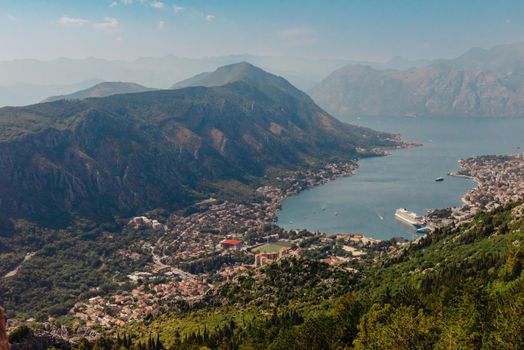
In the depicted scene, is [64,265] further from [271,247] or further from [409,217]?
[409,217]

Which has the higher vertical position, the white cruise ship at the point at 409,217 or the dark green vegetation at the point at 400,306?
the dark green vegetation at the point at 400,306

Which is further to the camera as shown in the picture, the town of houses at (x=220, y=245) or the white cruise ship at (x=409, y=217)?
the white cruise ship at (x=409, y=217)

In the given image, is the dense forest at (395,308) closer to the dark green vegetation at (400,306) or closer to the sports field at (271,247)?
the dark green vegetation at (400,306)

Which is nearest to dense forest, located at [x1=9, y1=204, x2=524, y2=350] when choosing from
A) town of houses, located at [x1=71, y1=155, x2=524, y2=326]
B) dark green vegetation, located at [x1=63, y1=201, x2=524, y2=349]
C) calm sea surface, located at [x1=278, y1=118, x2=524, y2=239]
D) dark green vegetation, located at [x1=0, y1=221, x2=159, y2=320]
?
dark green vegetation, located at [x1=63, y1=201, x2=524, y2=349]

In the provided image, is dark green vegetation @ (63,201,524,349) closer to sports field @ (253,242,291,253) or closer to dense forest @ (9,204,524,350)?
dense forest @ (9,204,524,350)

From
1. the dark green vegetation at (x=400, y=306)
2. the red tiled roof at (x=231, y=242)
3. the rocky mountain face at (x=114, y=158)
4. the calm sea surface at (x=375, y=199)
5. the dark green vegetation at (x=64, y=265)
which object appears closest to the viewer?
the dark green vegetation at (x=400, y=306)

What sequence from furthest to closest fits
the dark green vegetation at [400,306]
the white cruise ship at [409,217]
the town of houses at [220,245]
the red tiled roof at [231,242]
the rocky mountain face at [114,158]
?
1. the rocky mountain face at [114,158]
2. the white cruise ship at [409,217]
3. the red tiled roof at [231,242]
4. the town of houses at [220,245]
5. the dark green vegetation at [400,306]

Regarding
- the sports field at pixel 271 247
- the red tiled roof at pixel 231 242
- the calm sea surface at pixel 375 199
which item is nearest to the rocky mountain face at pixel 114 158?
the calm sea surface at pixel 375 199
